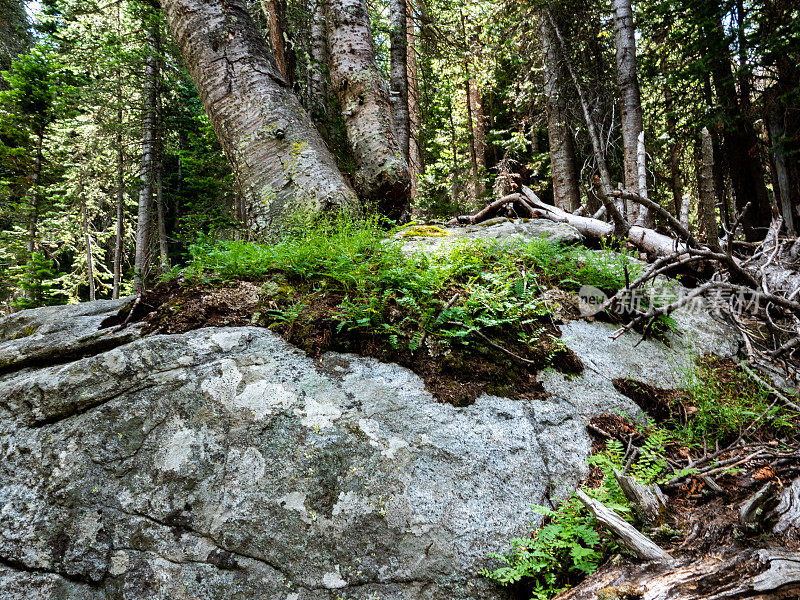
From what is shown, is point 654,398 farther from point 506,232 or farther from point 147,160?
point 147,160

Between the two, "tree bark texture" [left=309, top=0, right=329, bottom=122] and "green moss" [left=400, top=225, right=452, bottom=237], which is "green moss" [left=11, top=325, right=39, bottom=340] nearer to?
"green moss" [left=400, top=225, right=452, bottom=237]

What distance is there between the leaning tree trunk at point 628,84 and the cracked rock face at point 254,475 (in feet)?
24.0

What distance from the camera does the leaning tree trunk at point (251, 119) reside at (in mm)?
4656

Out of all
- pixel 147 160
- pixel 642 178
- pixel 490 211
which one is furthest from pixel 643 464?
pixel 147 160

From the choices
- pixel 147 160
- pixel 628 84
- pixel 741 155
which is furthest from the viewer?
pixel 147 160

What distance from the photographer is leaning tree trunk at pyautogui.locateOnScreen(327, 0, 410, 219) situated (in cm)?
532

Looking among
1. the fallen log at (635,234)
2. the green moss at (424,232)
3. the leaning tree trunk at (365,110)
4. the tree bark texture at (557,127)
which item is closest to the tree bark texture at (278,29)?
the leaning tree trunk at (365,110)

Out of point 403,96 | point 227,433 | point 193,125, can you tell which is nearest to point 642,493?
point 227,433

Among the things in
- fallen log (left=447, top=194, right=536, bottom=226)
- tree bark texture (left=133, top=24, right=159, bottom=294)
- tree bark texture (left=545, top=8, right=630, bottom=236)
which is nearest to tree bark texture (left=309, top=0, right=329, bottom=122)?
fallen log (left=447, top=194, right=536, bottom=226)

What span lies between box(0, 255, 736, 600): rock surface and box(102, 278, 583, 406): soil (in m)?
0.11

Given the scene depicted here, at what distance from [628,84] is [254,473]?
9585mm

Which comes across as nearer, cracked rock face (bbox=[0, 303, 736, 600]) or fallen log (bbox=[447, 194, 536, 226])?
cracked rock face (bbox=[0, 303, 736, 600])

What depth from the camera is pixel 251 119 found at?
477cm

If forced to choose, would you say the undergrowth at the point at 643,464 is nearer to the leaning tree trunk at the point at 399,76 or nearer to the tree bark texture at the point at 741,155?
the leaning tree trunk at the point at 399,76
